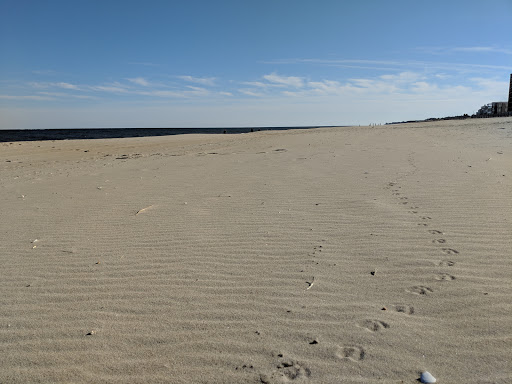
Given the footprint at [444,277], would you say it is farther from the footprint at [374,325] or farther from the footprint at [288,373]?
the footprint at [288,373]

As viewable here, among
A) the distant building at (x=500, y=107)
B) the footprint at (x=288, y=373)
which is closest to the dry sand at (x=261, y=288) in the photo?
the footprint at (x=288, y=373)

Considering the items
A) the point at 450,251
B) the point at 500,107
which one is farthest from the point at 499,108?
the point at 450,251

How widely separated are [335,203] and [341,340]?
334 centimetres

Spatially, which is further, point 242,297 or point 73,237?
point 73,237

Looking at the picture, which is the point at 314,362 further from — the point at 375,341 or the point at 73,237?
the point at 73,237

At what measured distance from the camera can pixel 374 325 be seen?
245 centimetres

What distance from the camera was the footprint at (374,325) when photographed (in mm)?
2412

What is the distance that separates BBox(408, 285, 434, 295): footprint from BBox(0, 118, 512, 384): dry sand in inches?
0.5

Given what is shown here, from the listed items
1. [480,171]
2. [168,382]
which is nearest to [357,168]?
[480,171]

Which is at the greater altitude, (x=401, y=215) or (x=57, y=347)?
(x=401, y=215)

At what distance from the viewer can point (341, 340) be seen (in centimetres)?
232

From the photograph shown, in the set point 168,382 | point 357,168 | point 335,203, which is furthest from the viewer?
point 357,168

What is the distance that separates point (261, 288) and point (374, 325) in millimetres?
895

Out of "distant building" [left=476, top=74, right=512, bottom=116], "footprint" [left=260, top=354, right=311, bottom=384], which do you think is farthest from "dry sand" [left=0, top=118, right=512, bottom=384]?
"distant building" [left=476, top=74, right=512, bottom=116]
